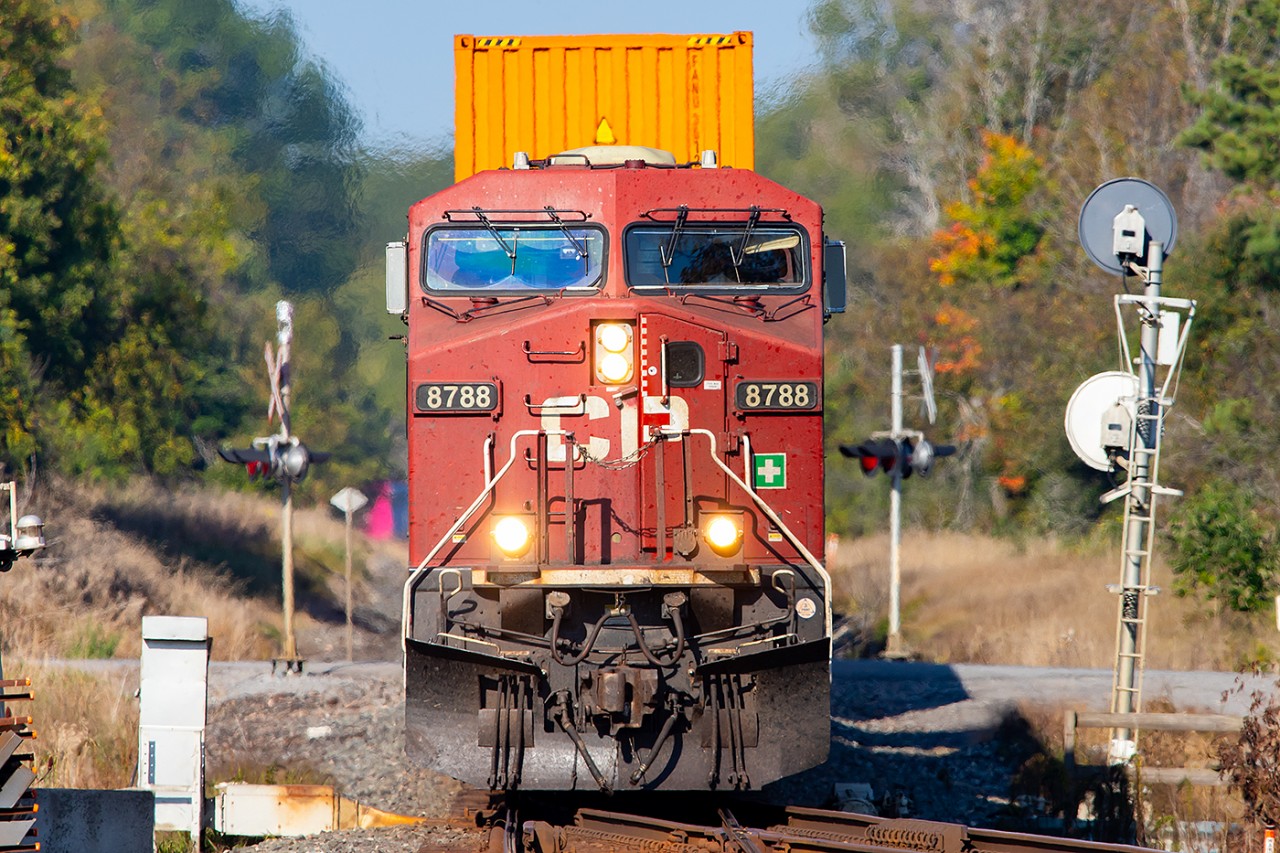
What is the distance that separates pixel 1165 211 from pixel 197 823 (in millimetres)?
8703

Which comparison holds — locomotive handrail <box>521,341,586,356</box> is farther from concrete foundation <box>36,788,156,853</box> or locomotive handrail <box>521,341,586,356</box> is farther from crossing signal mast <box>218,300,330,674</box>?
crossing signal mast <box>218,300,330,674</box>

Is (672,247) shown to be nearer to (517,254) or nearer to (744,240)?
(744,240)

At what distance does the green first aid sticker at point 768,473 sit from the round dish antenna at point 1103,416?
130 inches

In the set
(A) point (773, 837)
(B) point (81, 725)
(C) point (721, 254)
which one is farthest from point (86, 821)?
(C) point (721, 254)

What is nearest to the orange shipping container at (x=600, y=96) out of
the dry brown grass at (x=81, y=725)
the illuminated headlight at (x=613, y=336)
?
the illuminated headlight at (x=613, y=336)

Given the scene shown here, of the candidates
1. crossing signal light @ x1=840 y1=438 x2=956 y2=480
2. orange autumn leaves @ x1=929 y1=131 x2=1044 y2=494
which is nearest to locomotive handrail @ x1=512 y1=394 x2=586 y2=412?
crossing signal light @ x1=840 y1=438 x2=956 y2=480

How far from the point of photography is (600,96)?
45.9 ft

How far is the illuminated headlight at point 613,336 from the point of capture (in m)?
9.92

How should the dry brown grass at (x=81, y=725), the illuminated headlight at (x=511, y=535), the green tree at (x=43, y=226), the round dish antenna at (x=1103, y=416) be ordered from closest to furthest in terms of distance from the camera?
the illuminated headlight at (x=511, y=535) → the dry brown grass at (x=81, y=725) → the round dish antenna at (x=1103, y=416) → the green tree at (x=43, y=226)

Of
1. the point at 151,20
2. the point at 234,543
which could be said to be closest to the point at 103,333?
the point at 234,543

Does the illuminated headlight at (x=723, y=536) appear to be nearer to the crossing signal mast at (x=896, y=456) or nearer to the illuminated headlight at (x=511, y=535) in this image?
the illuminated headlight at (x=511, y=535)

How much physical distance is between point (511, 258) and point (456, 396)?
970 millimetres

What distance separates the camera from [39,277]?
1107 inches

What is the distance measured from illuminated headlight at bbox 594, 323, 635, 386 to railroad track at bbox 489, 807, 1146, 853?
270 cm
